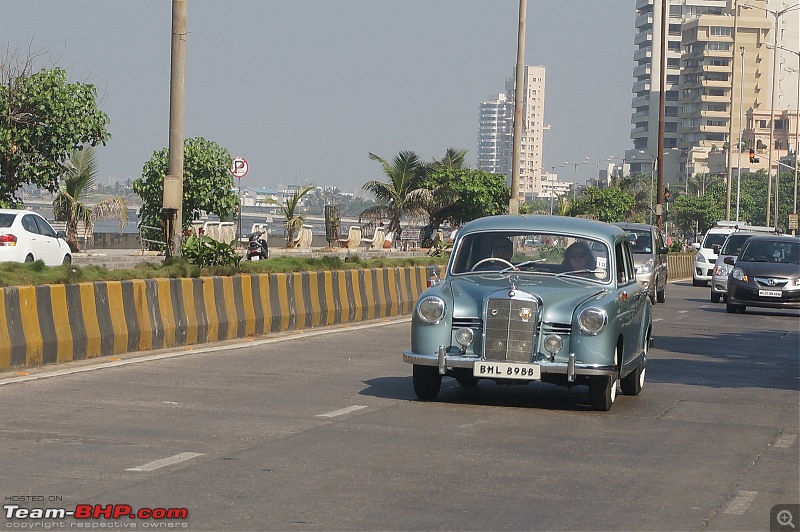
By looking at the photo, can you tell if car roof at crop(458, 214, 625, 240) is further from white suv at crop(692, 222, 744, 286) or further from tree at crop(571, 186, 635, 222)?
tree at crop(571, 186, 635, 222)

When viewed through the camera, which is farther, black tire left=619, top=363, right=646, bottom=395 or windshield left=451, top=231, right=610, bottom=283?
black tire left=619, top=363, right=646, bottom=395

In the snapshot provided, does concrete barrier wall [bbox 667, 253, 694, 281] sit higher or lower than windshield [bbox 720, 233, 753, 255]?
lower

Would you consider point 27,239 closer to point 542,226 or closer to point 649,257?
point 649,257

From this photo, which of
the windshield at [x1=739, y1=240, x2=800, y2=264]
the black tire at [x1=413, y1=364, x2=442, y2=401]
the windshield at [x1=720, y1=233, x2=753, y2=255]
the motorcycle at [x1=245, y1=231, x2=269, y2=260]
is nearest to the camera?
the black tire at [x1=413, y1=364, x2=442, y2=401]

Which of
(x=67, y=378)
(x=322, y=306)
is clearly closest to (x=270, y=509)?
(x=67, y=378)

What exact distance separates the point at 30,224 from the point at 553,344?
18706 millimetres

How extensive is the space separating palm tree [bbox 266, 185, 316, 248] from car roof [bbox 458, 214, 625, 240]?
1723 inches

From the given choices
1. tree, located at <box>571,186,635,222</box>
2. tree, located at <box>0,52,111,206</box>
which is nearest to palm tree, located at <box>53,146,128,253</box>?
tree, located at <box>0,52,111,206</box>

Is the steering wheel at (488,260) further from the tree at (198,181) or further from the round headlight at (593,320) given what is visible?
the tree at (198,181)

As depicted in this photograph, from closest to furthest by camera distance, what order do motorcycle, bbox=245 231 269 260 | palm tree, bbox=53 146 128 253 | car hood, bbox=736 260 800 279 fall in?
car hood, bbox=736 260 800 279 → motorcycle, bbox=245 231 269 260 → palm tree, bbox=53 146 128 253

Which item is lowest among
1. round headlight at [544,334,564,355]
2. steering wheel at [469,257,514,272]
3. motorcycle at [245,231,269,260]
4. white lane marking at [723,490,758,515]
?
white lane marking at [723,490,758,515]

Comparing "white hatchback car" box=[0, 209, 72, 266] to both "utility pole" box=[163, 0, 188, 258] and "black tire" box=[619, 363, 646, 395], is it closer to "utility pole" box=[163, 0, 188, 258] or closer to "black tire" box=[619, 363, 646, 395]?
"utility pole" box=[163, 0, 188, 258]

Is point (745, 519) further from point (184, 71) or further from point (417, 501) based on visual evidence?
point (184, 71)

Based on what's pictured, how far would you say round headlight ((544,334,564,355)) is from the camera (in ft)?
39.7
